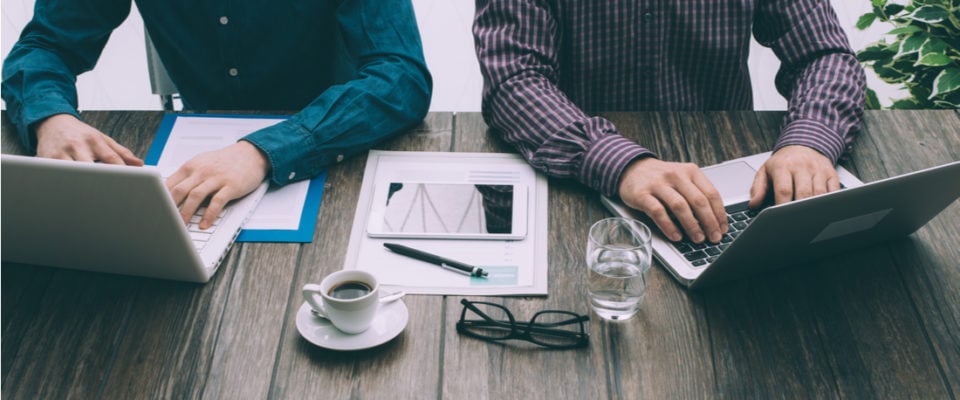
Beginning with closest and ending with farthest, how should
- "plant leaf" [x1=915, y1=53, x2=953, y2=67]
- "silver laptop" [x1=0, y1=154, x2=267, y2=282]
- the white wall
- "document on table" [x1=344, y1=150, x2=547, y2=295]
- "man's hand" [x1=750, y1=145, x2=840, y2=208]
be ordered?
"silver laptop" [x1=0, y1=154, x2=267, y2=282]
"document on table" [x1=344, y1=150, x2=547, y2=295]
"man's hand" [x1=750, y1=145, x2=840, y2=208]
"plant leaf" [x1=915, y1=53, x2=953, y2=67]
the white wall

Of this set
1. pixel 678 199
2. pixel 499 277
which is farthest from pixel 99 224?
pixel 678 199

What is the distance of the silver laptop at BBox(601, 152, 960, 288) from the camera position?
852 millimetres

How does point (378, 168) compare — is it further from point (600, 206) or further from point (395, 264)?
point (600, 206)

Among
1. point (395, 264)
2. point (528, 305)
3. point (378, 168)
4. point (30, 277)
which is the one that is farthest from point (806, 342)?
point (30, 277)

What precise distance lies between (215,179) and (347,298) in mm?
324

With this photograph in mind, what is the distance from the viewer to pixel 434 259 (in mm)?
1012

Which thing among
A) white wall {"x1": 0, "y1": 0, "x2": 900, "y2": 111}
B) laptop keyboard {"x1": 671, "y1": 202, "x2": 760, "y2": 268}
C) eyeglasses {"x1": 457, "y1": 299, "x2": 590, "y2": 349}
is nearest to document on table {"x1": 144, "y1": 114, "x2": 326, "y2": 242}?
eyeglasses {"x1": 457, "y1": 299, "x2": 590, "y2": 349}

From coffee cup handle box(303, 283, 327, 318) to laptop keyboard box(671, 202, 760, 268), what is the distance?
1.52 feet

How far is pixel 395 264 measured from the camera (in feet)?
3.32

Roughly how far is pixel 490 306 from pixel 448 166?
324mm

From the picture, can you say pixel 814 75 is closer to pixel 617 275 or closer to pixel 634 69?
pixel 634 69

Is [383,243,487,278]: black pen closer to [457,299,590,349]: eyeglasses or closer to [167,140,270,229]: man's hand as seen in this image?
[457,299,590,349]: eyeglasses

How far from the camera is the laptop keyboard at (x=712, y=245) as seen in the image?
39.6 inches

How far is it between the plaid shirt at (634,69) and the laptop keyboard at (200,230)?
18.3 inches
